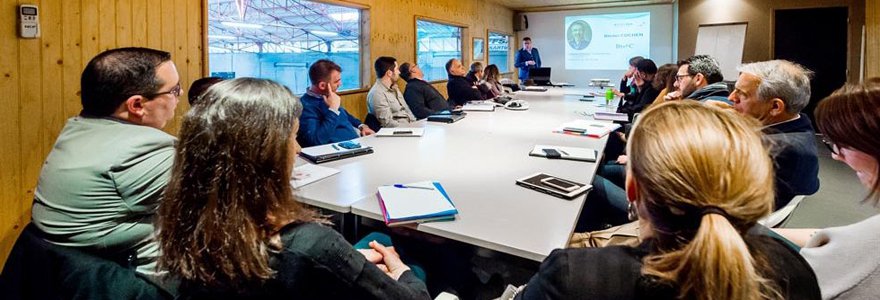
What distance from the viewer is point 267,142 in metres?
0.90

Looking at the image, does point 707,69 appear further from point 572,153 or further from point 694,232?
point 694,232

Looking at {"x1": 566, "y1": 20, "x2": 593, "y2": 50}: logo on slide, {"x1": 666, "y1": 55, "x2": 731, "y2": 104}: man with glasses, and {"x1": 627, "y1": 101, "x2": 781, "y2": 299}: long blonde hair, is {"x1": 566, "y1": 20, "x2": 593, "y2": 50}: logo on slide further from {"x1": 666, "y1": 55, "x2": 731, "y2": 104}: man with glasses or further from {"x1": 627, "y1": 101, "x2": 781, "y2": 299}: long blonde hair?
{"x1": 627, "y1": 101, "x2": 781, "y2": 299}: long blonde hair

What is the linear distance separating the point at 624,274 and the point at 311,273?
0.56m

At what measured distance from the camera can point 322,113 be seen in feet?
10.2

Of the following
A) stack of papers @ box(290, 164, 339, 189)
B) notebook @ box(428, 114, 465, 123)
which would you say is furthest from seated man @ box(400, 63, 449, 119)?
stack of papers @ box(290, 164, 339, 189)

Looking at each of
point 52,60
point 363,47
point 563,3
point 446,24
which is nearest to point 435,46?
point 446,24

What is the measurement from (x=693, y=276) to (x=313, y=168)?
166 cm

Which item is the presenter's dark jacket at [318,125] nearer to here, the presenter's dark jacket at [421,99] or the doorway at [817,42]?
the presenter's dark jacket at [421,99]

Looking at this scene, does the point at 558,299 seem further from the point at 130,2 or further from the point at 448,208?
the point at 130,2

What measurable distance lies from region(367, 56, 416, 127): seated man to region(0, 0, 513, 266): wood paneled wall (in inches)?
59.9

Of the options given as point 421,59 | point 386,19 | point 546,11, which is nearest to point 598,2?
point 546,11

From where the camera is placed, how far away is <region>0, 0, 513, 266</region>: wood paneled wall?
2.29 metres

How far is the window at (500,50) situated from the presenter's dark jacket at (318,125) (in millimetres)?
6216

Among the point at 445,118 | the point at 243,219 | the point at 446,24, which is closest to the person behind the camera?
the point at 243,219
